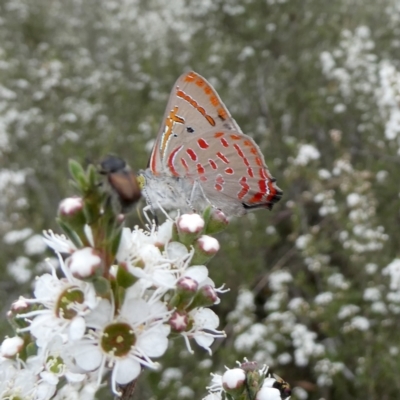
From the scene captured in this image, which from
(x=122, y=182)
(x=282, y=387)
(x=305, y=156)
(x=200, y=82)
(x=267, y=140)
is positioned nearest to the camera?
(x=122, y=182)

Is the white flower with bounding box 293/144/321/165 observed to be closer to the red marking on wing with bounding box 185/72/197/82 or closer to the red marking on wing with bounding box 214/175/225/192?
the red marking on wing with bounding box 214/175/225/192

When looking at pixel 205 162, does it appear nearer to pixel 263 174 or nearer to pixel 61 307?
pixel 263 174

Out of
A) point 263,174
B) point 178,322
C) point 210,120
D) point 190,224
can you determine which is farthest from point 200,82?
point 178,322

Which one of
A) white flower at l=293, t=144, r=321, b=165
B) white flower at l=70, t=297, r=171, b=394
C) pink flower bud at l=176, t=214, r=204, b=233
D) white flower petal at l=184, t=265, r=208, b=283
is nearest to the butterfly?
pink flower bud at l=176, t=214, r=204, b=233

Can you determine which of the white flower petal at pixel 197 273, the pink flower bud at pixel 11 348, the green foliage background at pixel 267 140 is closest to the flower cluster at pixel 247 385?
the white flower petal at pixel 197 273

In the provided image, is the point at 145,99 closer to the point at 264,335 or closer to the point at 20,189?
the point at 20,189

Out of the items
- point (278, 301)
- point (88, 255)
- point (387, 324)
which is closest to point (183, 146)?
point (88, 255)
